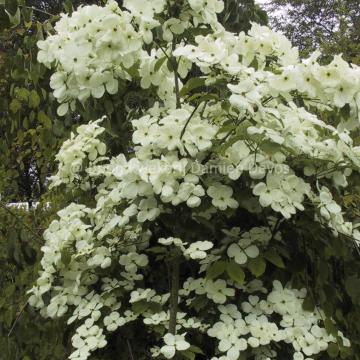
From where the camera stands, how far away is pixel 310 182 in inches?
56.1

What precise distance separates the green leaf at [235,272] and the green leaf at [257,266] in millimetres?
31

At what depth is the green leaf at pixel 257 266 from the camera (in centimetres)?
128

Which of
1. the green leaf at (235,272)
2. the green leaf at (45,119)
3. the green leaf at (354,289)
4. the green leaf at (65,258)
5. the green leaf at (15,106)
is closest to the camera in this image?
the green leaf at (235,272)

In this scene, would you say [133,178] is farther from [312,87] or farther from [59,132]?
[59,132]

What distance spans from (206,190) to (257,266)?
224 millimetres

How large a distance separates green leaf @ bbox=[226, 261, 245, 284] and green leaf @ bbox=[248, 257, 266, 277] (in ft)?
0.10

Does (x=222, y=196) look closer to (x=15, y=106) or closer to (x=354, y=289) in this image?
(x=354, y=289)

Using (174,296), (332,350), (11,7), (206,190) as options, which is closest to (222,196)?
(206,190)

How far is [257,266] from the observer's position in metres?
1.30

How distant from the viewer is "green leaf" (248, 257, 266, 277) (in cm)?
128

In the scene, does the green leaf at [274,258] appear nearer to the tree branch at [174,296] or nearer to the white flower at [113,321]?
the tree branch at [174,296]

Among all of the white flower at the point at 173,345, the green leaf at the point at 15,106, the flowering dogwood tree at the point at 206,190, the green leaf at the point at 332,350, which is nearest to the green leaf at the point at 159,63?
the flowering dogwood tree at the point at 206,190

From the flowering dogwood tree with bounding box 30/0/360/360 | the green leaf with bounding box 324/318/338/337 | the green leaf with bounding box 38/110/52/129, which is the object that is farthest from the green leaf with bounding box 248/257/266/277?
the green leaf with bounding box 38/110/52/129

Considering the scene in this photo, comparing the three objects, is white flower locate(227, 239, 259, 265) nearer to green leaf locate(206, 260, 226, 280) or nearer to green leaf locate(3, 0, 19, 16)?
green leaf locate(206, 260, 226, 280)
